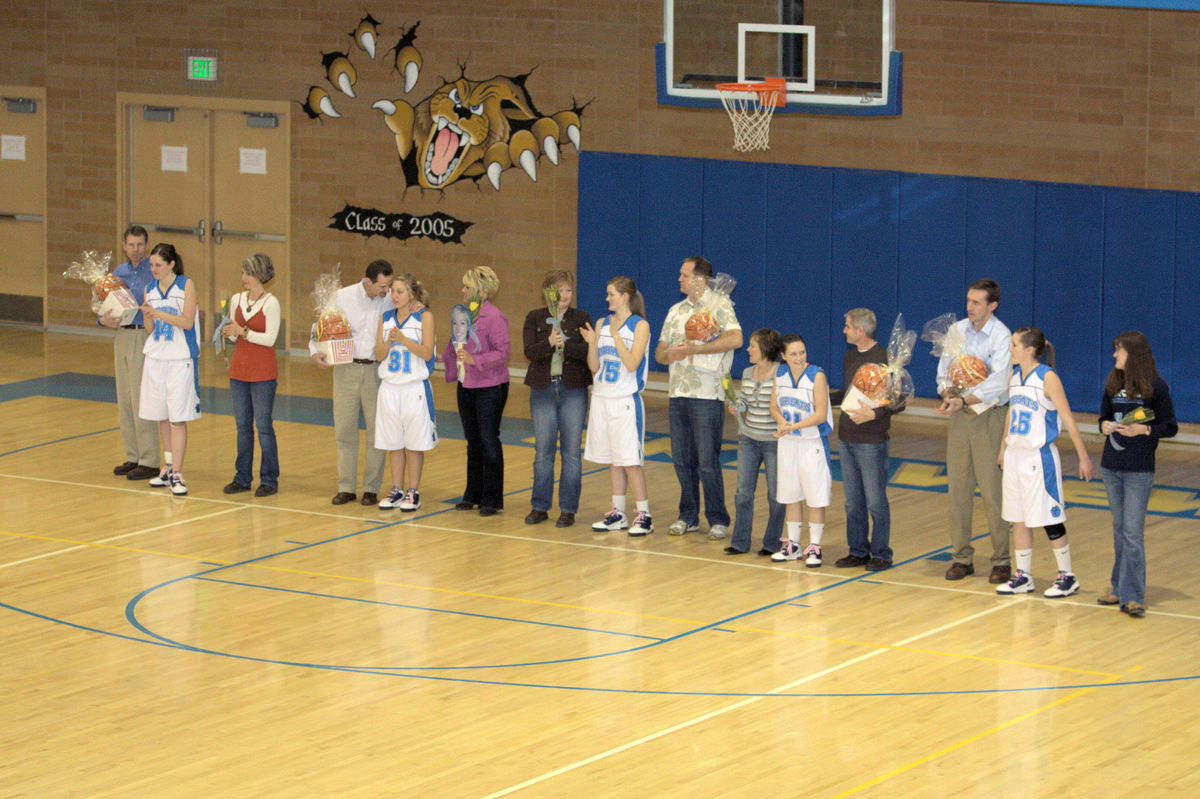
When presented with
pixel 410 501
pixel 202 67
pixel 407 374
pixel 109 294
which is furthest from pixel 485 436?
pixel 202 67

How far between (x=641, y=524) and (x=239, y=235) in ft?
32.2

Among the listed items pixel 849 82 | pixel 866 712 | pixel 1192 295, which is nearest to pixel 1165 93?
pixel 1192 295

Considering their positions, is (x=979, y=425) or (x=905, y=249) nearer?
(x=979, y=425)

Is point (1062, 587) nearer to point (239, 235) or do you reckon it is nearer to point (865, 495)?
point (865, 495)

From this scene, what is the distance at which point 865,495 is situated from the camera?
10953 millimetres

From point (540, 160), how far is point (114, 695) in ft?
35.1

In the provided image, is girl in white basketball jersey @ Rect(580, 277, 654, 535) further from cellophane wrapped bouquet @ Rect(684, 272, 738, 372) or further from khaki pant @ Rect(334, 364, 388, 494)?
khaki pant @ Rect(334, 364, 388, 494)

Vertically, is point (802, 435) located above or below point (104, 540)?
above

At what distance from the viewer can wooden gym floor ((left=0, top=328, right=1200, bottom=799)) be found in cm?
752

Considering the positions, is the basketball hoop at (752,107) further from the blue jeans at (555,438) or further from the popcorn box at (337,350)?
the popcorn box at (337,350)

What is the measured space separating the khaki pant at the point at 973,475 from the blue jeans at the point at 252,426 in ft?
16.9

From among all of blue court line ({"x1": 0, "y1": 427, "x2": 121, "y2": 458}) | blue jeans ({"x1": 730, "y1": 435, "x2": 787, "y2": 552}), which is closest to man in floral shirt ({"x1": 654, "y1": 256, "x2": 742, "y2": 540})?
blue jeans ({"x1": 730, "y1": 435, "x2": 787, "y2": 552})

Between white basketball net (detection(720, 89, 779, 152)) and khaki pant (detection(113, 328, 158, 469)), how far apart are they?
6.18 metres

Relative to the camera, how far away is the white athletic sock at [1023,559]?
34.0 ft
